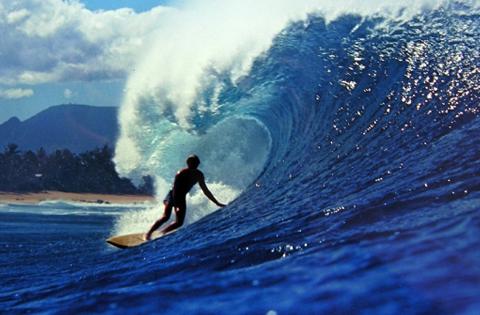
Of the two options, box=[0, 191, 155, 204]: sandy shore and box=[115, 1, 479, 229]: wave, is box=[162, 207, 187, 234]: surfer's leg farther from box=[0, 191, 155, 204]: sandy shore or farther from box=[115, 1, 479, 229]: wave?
box=[0, 191, 155, 204]: sandy shore

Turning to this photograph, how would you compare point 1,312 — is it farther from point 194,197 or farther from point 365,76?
point 365,76

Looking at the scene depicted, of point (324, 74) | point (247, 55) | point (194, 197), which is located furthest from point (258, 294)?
point (247, 55)

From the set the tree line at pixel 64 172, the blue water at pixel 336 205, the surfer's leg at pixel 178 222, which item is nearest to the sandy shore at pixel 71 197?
the tree line at pixel 64 172

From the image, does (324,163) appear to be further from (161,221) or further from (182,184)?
(161,221)

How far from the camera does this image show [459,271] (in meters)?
3.16

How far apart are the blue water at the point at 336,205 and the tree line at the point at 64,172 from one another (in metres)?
89.0

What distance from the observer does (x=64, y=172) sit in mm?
103562

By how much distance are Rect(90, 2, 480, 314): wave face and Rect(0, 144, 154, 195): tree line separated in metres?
86.8

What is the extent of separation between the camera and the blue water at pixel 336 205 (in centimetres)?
345

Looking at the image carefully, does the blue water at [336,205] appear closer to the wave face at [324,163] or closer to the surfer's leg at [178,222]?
the wave face at [324,163]

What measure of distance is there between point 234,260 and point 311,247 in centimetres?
69

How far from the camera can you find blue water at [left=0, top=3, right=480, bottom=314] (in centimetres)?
345

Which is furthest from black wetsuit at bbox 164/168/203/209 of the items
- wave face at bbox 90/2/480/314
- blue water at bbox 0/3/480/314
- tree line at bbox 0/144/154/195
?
tree line at bbox 0/144/154/195

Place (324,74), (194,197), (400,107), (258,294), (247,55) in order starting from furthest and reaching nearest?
(247,55)
(324,74)
(194,197)
(400,107)
(258,294)
